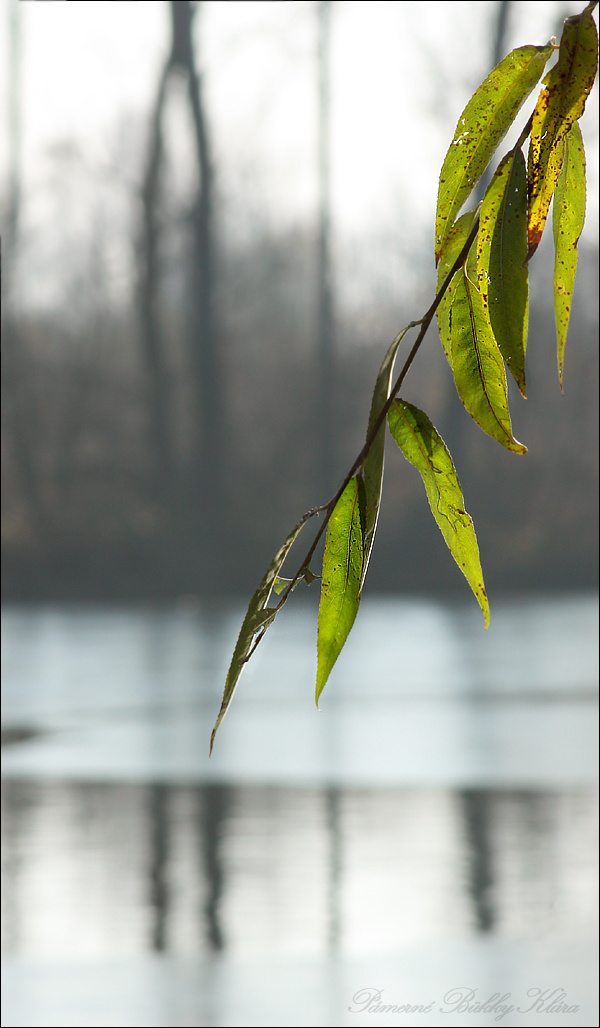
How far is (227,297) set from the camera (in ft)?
11.8

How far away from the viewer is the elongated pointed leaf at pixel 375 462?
15 cm

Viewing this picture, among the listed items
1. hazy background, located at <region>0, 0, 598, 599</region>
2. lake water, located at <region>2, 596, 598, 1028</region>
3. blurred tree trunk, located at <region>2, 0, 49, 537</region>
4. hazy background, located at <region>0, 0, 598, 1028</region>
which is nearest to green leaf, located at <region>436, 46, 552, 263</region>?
lake water, located at <region>2, 596, 598, 1028</region>

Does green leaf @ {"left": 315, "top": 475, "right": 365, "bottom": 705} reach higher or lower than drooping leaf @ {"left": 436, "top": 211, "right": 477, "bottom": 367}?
lower

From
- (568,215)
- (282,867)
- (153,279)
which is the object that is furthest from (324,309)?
(568,215)

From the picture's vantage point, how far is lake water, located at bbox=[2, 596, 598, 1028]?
1673 mm

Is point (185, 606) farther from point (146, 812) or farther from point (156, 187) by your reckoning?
point (146, 812)

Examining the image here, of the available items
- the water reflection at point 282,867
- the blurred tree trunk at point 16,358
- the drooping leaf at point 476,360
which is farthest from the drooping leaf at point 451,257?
the blurred tree trunk at point 16,358

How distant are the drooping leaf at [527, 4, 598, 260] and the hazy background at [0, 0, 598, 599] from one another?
3.29m

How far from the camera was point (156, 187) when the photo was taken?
3.59m

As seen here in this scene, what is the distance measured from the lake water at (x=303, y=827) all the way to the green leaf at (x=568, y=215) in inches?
60.3

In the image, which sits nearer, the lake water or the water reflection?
the lake water

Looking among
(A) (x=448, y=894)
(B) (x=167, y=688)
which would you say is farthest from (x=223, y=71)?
(A) (x=448, y=894)

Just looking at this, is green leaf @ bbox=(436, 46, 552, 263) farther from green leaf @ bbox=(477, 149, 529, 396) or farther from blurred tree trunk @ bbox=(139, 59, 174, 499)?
blurred tree trunk @ bbox=(139, 59, 174, 499)

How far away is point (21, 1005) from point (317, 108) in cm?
259
